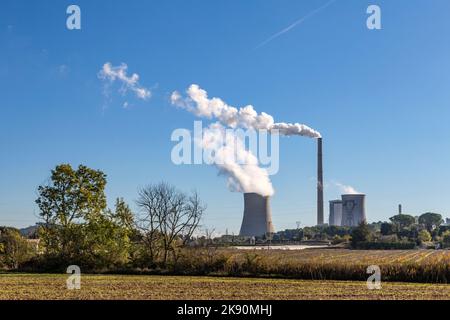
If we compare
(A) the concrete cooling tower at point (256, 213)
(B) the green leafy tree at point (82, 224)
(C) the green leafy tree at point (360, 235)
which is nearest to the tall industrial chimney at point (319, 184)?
(C) the green leafy tree at point (360, 235)

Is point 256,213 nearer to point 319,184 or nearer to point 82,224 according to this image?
point 319,184

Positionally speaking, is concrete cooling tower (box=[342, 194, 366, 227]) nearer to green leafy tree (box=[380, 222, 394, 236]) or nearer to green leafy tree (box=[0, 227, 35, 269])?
green leafy tree (box=[380, 222, 394, 236])

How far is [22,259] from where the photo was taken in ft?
154

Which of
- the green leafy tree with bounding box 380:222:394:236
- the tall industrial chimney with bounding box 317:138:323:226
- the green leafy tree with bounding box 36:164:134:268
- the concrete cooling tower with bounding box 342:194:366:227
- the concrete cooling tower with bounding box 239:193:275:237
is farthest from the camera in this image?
the green leafy tree with bounding box 380:222:394:236

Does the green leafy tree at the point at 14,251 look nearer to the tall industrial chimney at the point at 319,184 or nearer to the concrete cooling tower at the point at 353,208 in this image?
the tall industrial chimney at the point at 319,184

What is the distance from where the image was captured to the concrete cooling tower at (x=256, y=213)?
102812 millimetres

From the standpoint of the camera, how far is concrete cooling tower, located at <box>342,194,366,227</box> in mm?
153375

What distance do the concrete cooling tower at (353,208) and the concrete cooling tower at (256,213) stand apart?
170ft

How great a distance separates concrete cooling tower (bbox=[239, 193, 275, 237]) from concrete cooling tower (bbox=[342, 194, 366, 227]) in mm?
51707

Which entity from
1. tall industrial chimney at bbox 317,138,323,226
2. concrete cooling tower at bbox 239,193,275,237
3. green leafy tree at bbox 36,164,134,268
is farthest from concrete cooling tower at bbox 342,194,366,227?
green leafy tree at bbox 36,164,134,268

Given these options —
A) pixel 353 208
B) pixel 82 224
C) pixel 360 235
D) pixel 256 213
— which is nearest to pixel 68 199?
pixel 82 224

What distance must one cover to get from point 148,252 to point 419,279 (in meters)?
20.3
